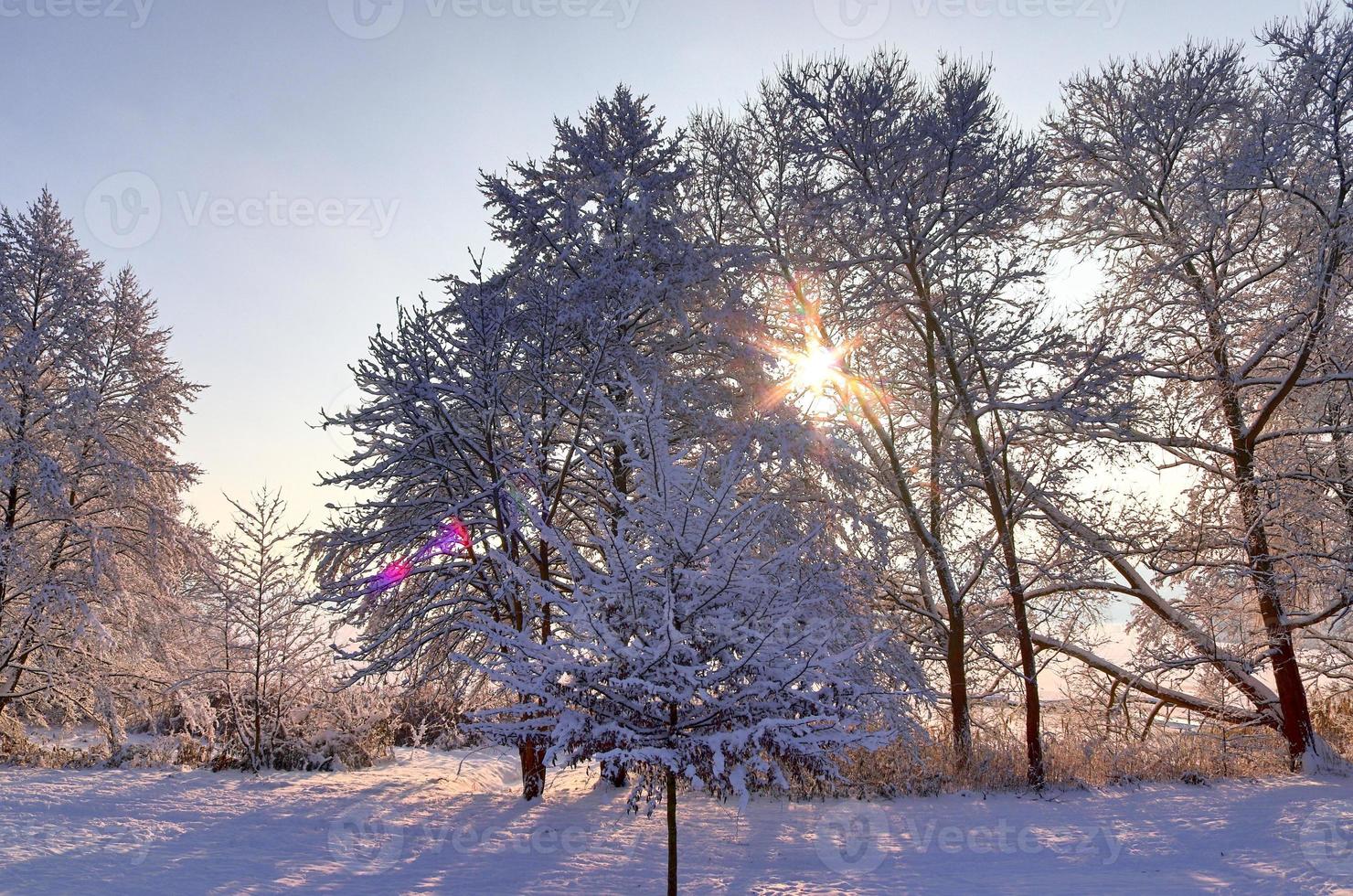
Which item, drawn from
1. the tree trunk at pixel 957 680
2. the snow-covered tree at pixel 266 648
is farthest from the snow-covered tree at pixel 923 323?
the snow-covered tree at pixel 266 648

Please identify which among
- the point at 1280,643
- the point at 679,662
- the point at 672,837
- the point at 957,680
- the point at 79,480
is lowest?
the point at 672,837

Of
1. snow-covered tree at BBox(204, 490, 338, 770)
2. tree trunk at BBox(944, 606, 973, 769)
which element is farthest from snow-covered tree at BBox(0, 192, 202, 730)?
tree trunk at BBox(944, 606, 973, 769)

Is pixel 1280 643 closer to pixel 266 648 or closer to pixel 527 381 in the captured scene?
pixel 527 381

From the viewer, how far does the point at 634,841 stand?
941 cm

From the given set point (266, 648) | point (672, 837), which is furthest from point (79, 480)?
point (672, 837)

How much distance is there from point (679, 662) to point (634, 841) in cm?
453

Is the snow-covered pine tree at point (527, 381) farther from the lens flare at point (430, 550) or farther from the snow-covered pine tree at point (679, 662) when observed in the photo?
the snow-covered pine tree at point (679, 662)

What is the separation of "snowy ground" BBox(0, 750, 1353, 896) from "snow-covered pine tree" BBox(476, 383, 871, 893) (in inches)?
86.9

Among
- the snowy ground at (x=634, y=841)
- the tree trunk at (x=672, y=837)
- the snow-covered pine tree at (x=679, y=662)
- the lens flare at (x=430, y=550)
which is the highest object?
the lens flare at (x=430, y=550)

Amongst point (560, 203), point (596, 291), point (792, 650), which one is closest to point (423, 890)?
point (792, 650)

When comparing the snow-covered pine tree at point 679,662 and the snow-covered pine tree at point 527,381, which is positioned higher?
the snow-covered pine tree at point 527,381

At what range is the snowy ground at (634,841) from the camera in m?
7.36

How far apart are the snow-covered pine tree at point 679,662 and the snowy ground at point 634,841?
2.21 meters

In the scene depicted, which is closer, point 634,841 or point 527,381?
point 634,841
